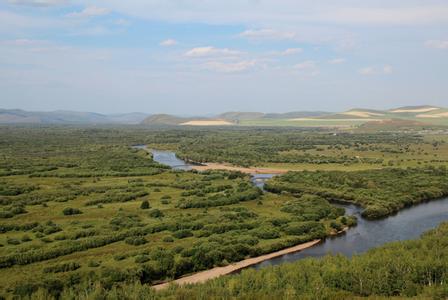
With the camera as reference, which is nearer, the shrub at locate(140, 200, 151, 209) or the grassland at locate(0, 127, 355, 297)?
the grassland at locate(0, 127, 355, 297)

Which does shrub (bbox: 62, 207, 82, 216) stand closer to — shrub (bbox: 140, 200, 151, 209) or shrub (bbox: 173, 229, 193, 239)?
shrub (bbox: 140, 200, 151, 209)

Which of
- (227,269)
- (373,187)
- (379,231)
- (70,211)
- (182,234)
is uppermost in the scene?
(373,187)

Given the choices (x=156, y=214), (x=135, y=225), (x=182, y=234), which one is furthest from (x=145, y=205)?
(x=182, y=234)

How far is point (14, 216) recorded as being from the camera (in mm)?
56938

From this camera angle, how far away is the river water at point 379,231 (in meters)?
46.1

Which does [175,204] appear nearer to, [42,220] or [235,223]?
[235,223]

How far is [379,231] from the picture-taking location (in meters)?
53.4

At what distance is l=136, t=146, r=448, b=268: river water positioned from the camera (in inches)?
1816

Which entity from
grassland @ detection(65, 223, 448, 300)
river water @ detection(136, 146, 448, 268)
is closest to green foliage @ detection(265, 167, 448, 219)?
river water @ detection(136, 146, 448, 268)

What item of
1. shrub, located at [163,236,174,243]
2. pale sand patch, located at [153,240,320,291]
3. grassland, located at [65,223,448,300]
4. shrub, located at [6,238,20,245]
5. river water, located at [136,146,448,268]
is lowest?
pale sand patch, located at [153,240,320,291]

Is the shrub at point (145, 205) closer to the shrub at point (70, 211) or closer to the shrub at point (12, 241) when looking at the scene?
the shrub at point (70, 211)

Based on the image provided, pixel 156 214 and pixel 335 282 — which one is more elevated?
pixel 335 282

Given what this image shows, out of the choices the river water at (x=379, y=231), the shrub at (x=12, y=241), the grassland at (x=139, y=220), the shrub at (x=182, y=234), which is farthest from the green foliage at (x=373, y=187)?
the shrub at (x=12, y=241)

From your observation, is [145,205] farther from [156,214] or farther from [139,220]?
[139,220]
